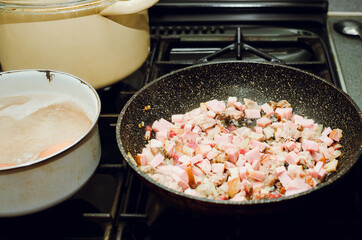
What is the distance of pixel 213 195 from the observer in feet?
2.02

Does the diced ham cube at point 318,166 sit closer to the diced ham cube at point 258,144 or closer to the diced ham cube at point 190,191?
the diced ham cube at point 258,144

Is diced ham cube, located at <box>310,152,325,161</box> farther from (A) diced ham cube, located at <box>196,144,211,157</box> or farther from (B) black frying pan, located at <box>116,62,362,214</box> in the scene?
(A) diced ham cube, located at <box>196,144,211,157</box>

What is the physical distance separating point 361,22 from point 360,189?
0.72 metres

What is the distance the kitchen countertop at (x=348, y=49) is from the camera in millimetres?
868

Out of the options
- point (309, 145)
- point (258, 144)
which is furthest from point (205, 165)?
point (309, 145)

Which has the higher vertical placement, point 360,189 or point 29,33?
point 29,33

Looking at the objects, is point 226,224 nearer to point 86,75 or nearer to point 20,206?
point 20,206

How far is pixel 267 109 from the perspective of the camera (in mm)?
840

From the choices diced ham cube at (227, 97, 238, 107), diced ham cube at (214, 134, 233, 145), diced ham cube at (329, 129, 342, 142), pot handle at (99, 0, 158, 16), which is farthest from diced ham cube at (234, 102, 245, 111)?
pot handle at (99, 0, 158, 16)

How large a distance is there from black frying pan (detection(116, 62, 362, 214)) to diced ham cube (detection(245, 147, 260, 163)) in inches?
6.6

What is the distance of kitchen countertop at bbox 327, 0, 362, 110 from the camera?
2.85 feet

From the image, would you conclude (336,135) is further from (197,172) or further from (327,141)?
(197,172)

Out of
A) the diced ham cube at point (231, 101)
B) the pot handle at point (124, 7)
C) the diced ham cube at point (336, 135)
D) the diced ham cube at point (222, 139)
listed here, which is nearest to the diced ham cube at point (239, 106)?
the diced ham cube at point (231, 101)

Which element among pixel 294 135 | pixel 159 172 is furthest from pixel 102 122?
pixel 294 135
